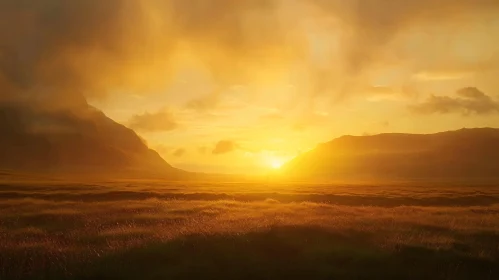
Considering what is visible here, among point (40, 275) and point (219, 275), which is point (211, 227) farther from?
point (40, 275)

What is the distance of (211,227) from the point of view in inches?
800

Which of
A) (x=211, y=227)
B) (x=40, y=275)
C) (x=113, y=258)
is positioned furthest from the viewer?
(x=211, y=227)

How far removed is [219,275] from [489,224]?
62.4 ft

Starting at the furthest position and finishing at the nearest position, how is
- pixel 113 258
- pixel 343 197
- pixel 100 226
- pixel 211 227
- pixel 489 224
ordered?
pixel 343 197 → pixel 489 224 → pixel 100 226 → pixel 211 227 → pixel 113 258

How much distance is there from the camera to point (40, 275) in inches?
512

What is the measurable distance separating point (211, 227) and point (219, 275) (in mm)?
6762

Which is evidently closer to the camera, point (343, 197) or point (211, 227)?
point (211, 227)

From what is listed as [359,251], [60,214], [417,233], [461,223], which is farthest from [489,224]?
[60,214]

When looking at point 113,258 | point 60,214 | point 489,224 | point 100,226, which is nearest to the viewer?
point 113,258

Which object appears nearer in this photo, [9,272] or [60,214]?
[9,272]

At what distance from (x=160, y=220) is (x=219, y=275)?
12843 millimetres

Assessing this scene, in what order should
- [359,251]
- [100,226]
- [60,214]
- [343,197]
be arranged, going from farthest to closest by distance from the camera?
[343,197] → [60,214] → [100,226] → [359,251]

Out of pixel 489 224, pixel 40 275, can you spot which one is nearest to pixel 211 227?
pixel 40 275

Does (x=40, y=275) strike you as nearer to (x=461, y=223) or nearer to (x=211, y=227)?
(x=211, y=227)
